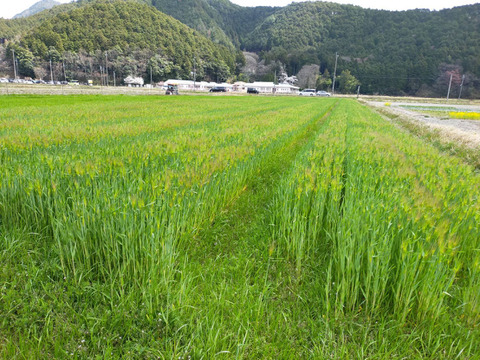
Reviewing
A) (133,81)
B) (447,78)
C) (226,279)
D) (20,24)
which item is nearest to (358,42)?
(447,78)

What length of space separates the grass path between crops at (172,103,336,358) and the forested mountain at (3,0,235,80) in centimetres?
10797

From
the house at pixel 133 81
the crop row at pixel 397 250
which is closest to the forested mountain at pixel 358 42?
the house at pixel 133 81

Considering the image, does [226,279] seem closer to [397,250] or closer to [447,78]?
[397,250]

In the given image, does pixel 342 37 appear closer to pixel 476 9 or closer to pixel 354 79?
pixel 476 9

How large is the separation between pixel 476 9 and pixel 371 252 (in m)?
178

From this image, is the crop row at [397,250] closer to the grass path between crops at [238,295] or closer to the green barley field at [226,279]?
the green barley field at [226,279]

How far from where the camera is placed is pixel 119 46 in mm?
110688

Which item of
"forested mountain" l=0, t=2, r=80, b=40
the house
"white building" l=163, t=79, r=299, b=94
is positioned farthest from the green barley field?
"forested mountain" l=0, t=2, r=80, b=40

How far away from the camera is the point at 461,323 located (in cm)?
192

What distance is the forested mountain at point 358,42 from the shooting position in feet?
344

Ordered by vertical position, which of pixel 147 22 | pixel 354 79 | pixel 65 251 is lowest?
pixel 65 251

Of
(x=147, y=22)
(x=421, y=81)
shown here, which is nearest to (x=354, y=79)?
(x=421, y=81)

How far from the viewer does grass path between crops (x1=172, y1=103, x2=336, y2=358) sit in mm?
1734

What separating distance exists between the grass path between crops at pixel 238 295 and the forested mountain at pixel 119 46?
354 feet
